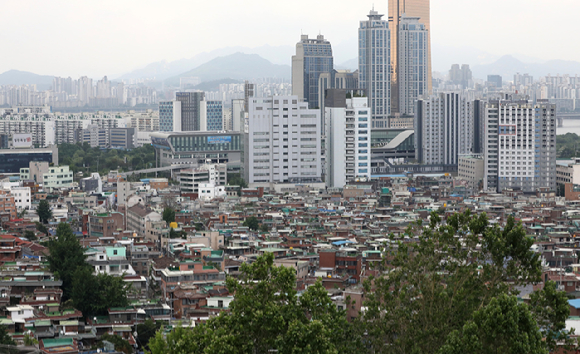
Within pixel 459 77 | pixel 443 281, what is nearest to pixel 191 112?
pixel 443 281

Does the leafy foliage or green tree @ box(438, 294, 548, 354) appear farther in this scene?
the leafy foliage

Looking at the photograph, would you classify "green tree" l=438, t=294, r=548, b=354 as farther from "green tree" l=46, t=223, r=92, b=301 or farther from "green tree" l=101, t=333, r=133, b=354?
"green tree" l=46, t=223, r=92, b=301

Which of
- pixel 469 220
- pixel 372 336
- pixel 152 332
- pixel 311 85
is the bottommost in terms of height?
pixel 152 332

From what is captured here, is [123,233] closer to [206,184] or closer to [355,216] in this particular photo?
[355,216]

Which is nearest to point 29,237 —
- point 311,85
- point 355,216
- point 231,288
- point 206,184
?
point 355,216

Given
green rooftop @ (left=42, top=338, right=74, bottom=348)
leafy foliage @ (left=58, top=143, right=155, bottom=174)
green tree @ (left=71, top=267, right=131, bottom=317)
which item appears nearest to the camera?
green rooftop @ (left=42, top=338, right=74, bottom=348)

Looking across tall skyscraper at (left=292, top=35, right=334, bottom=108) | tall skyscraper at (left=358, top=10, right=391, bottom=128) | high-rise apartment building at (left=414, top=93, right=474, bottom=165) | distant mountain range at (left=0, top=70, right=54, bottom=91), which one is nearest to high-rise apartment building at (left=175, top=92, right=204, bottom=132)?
tall skyscraper at (left=292, top=35, right=334, bottom=108)
